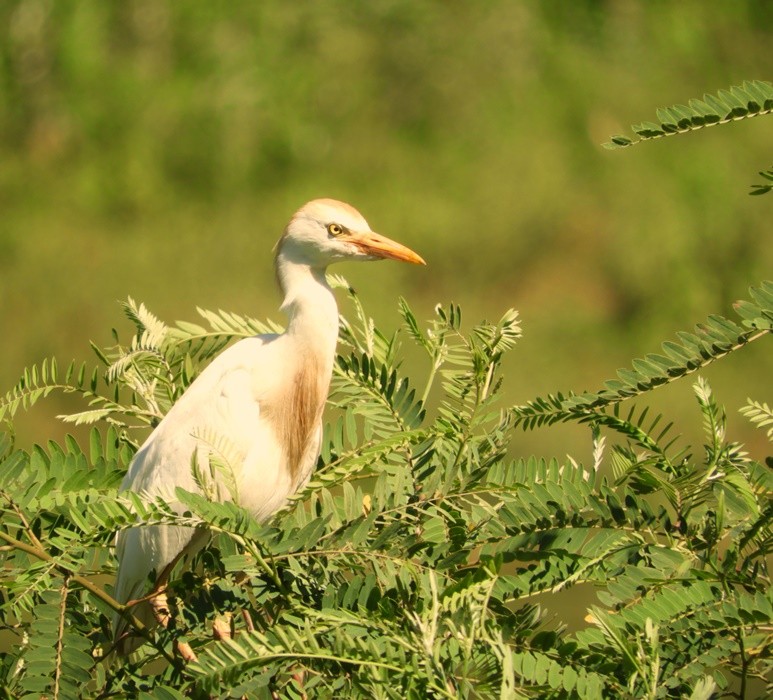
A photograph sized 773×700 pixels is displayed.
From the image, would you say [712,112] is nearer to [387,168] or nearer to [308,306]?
[308,306]

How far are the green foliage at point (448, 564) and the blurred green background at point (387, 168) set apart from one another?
121 inches

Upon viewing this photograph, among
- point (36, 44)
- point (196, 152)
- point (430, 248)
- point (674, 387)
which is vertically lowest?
point (674, 387)

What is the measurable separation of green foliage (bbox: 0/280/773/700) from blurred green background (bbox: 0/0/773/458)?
306cm

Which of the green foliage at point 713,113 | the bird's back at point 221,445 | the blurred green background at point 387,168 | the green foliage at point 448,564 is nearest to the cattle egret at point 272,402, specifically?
the bird's back at point 221,445

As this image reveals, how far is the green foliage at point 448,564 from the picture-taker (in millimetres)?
881

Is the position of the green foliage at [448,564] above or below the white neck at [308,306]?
above

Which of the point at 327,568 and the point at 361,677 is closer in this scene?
the point at 361,677

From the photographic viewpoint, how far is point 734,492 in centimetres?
112

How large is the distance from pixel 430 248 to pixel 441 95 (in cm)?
61

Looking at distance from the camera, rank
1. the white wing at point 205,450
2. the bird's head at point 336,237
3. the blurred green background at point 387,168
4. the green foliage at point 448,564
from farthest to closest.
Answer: the blurred green background at point 387,168 < the bird's head at point 336,237 < the white wing at point 205,450 < the green foliage at point 448,564

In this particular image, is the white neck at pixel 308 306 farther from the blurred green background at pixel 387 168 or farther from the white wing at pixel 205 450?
the blurred green background at pixel 387 168

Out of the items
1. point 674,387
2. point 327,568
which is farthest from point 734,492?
point 674,387

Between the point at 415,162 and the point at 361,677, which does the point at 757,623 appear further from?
the point at 415,162

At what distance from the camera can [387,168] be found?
15.1ft
